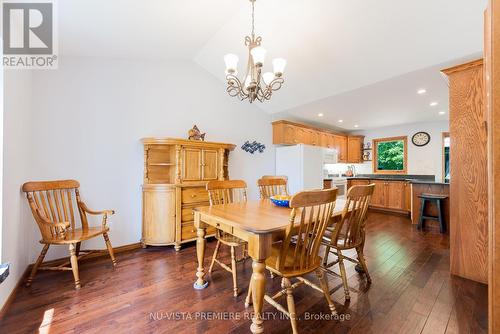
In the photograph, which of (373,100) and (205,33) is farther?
(373,100)

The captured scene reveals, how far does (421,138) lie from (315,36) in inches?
178

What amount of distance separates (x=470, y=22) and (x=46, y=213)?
15.2ft

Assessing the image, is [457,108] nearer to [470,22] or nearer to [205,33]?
[470,22]

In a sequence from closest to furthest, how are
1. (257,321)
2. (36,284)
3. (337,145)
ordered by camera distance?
(257,321)
(36,284)
(337,145)

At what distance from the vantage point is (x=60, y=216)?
7.68ft

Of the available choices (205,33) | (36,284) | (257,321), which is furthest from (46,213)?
(205,33)

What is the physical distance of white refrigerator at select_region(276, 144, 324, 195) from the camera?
4.31 m

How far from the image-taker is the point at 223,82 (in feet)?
13.0

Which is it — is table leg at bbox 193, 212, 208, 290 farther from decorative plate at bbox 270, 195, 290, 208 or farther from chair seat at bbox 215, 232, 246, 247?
decorative plate at bbox 270, 195, 290, 208

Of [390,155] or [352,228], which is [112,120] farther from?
[390,155]

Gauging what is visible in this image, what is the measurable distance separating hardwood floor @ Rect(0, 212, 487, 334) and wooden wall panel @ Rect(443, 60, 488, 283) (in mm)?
257

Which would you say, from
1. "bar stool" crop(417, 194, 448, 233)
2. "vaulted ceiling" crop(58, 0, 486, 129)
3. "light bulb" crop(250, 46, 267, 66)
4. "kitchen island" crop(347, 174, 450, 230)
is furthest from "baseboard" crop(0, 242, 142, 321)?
"kitchen island" crop(347, 174, 450, 230)

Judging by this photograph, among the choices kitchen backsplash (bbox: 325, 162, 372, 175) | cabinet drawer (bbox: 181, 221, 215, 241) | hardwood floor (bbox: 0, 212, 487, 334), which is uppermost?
kitchen backsplash (bbox: 325, 162, 372, 175)

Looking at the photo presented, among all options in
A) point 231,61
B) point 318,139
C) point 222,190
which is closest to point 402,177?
point 318,139
